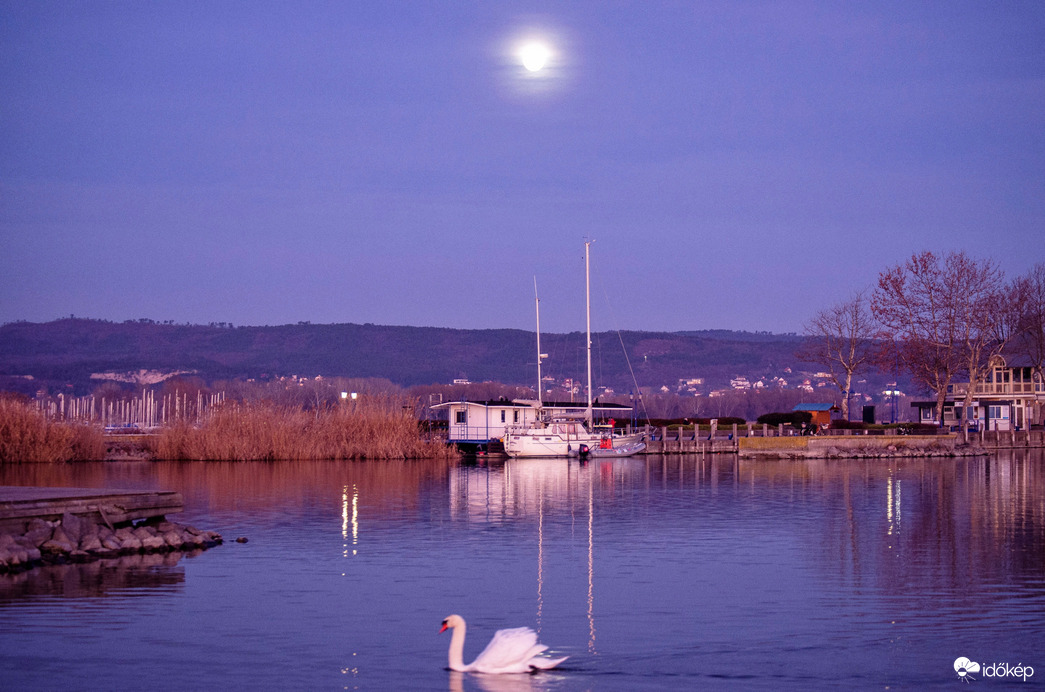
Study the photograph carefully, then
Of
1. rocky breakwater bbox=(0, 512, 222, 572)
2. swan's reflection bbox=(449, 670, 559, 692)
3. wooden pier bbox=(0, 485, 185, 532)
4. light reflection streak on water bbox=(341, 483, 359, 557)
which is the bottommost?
swan's reflection bbox=(449, 670, 559, 692)

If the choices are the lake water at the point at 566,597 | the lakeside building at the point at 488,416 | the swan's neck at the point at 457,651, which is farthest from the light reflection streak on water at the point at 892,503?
the lakeside building at the point at 488,416

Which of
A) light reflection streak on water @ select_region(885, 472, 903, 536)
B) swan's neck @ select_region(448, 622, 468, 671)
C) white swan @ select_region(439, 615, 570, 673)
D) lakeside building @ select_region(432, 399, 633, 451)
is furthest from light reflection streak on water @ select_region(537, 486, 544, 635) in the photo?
lakeside building @ select_region(432, 399, 633, 451)

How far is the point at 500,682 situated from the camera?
13016 mm

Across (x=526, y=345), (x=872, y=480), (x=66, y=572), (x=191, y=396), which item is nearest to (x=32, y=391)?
(x=191, y=396)

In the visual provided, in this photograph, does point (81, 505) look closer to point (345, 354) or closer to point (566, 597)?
point (566, 597)

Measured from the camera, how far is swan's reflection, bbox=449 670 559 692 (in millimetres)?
12766

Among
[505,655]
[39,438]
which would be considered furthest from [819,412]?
[505,655]

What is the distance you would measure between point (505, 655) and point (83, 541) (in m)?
11.5

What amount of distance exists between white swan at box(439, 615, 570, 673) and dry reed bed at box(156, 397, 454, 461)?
149 ft

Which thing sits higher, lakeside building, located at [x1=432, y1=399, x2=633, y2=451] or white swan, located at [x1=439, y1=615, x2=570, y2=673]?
lakeside building, located at [x1=432, y1=399, x2=633, y2=451]

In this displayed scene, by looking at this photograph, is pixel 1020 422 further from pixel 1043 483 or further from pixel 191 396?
pixel 191 396

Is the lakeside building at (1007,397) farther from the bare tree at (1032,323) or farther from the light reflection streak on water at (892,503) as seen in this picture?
the light reflection streak on water at (892,503)

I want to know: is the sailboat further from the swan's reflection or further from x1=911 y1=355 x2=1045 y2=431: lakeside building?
the swan's reflection

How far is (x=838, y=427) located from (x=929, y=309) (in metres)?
10.6
